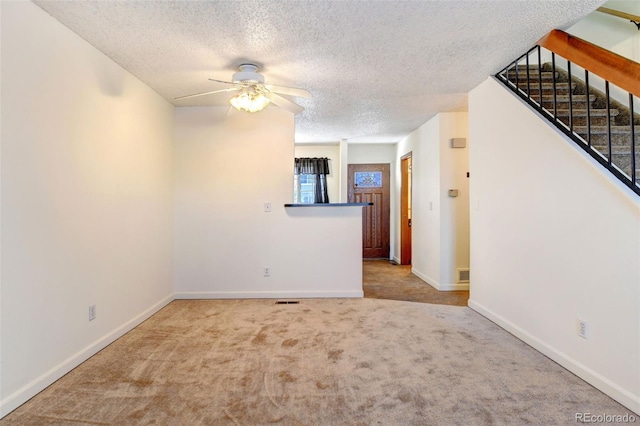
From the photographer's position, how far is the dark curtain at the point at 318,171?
634 cm

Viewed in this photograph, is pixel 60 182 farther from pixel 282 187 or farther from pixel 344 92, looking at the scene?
pixel 344 92

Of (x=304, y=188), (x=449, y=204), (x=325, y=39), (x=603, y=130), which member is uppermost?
(x=325, y=39)

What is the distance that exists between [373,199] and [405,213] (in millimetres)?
848

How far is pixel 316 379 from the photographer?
2000 mm

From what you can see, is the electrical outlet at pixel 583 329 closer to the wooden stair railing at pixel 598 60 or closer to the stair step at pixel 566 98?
the wooden stair railing at pixel 598 60

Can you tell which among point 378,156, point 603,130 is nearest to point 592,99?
point 603,130

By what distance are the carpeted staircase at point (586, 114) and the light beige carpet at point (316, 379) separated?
1.51m

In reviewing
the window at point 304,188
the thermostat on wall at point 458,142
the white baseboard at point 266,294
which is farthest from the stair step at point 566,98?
the window at point 304,188

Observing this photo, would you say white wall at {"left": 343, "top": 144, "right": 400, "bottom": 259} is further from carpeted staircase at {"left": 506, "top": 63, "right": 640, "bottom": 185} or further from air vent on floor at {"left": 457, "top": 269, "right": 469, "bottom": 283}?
carpeted staircase at {"left": 506, "top": 63, "right": 640, "bottom": 185}

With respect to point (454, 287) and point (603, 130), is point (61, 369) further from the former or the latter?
point (603, 130)

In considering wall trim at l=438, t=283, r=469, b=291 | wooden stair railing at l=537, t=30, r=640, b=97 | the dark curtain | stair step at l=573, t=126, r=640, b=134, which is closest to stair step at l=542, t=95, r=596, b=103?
stair step at l=573, t=126, r=640, b=134

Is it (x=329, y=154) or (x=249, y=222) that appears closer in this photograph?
(x=249, y=222)

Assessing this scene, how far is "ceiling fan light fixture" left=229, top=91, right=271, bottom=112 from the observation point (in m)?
2.74

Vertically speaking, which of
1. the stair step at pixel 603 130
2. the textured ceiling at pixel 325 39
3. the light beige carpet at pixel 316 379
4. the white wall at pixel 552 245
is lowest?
the light beige carpet at pixel 316 379
